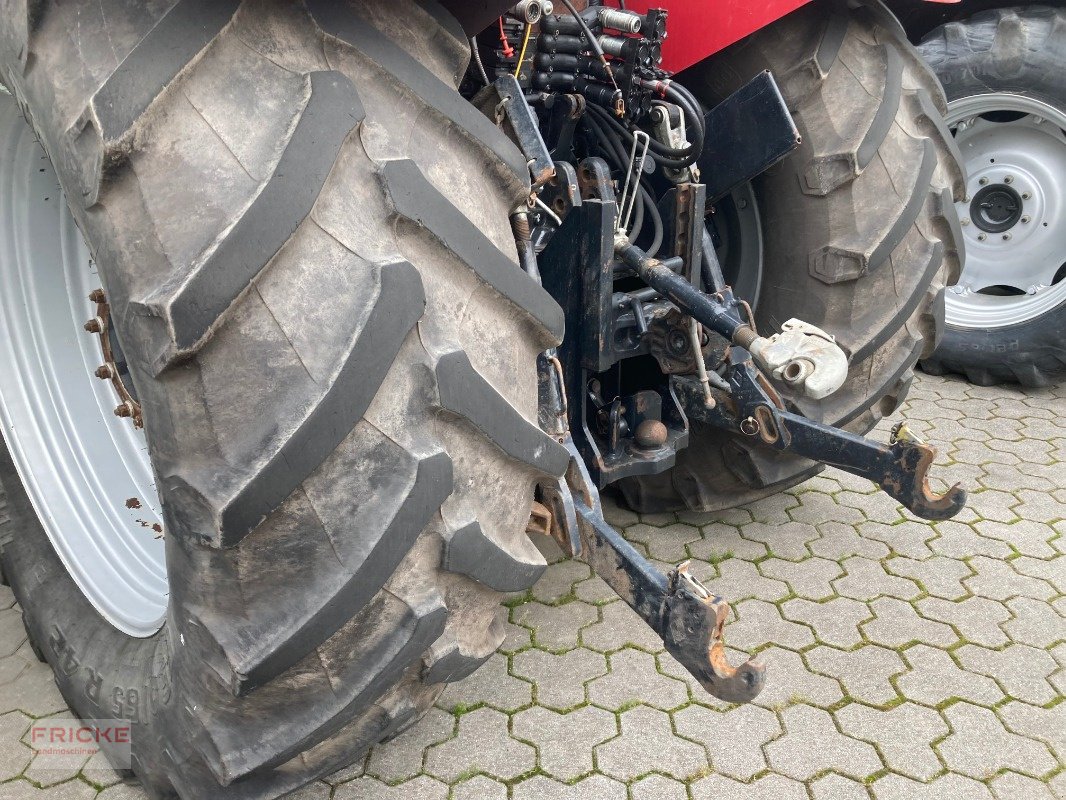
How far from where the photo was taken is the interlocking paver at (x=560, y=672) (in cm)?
208

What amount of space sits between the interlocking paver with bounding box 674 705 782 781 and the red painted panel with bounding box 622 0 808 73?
1.53 meters

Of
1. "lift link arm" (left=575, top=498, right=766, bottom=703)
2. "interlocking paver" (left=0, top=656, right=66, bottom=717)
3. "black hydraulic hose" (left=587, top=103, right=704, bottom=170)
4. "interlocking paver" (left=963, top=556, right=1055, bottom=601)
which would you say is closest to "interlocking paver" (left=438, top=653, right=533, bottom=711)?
"lift link arm" (left=575, top=498, right=766, bottom=703)

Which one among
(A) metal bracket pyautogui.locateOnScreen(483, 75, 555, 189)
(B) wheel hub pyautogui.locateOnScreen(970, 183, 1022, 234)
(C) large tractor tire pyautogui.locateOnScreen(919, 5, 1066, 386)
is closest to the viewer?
(A) metal bracket pyautogui.locateOnScreen(483, 75, 555, 189)

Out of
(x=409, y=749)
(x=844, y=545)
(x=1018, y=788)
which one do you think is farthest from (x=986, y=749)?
(x=409, y=749)

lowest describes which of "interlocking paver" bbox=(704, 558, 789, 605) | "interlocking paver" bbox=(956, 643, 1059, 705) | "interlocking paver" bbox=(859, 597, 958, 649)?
"interlocking paver" bbox=(704, 558, 789, 605)

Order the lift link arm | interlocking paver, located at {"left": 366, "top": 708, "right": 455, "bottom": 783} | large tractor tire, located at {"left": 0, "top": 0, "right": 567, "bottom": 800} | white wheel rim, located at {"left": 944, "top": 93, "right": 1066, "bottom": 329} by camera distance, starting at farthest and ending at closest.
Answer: white wheel rim, located at {"left": 944, "top": 93, "right": 1066, "bottom": 329}
interlocking paver, located at {"left": 366, "top": 708, "right": 455, "bottom": 783}
the lift link arm
large tractor tire, located at {"left": 0, "top": 0, "right": 567, "bottom": 800}

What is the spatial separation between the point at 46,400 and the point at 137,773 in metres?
0.91

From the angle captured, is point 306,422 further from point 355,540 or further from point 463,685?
point 463,685

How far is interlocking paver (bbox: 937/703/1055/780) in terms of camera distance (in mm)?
1904

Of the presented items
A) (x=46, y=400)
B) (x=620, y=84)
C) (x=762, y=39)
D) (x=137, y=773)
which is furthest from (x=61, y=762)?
(x=762, y=39)

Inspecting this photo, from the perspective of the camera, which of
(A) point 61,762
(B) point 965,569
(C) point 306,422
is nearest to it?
(C) point 306,422

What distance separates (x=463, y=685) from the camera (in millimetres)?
2125

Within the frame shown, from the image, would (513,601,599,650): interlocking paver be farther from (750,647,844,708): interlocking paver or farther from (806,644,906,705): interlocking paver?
(806,644,906,705): interlocking paver

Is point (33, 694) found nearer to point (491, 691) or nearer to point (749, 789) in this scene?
point (491, 691)
